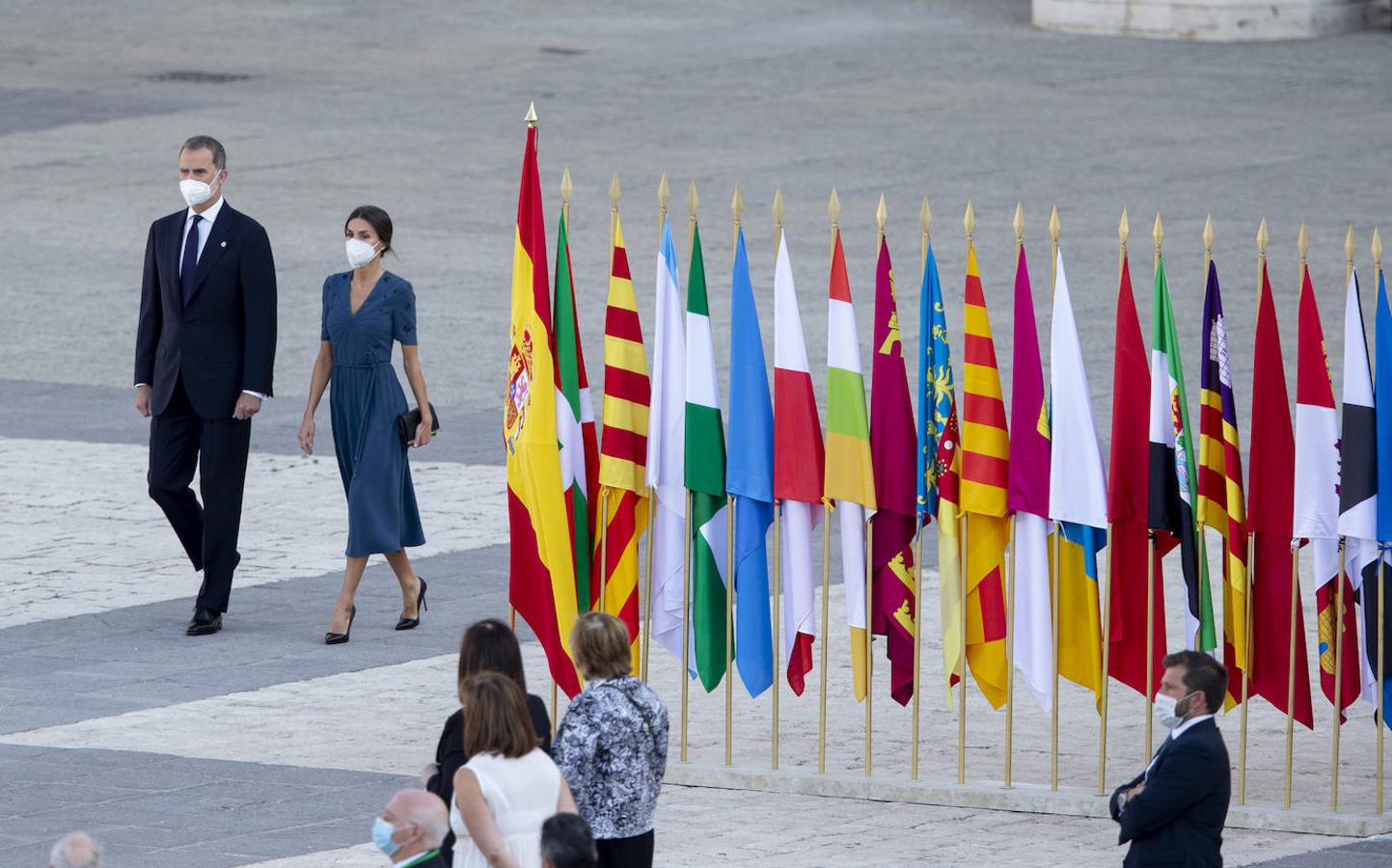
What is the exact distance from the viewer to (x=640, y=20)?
1485 inches

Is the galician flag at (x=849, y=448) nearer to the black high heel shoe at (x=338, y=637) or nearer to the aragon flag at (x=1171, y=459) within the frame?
the aragon flag at (x=1171, y=459)

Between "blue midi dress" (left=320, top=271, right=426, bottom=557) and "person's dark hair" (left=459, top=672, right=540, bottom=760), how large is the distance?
4901 millimetres

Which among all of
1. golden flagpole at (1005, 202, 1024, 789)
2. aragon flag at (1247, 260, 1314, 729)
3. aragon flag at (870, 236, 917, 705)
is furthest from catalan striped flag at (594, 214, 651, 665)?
aragon flag at (1247, 260, 1314, 729)

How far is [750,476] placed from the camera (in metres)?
9.91

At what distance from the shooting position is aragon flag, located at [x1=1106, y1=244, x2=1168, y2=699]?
375 inches

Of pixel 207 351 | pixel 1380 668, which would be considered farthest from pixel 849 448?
pixel 207 351

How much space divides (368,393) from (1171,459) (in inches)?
151

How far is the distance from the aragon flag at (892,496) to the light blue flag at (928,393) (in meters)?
0.05

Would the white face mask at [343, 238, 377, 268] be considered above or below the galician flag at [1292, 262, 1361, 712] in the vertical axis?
above

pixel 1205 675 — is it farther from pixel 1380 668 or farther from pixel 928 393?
pixel 928 393

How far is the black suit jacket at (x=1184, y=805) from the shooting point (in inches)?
295

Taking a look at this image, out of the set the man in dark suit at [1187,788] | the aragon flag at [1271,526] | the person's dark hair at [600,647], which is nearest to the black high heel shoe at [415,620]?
the aragon flag at [1271,526]

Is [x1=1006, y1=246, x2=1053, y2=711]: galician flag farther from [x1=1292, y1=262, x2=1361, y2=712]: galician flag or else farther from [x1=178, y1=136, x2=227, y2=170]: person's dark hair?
[x1=178, y1=136, x2=227, y2=170]: person's dark hair

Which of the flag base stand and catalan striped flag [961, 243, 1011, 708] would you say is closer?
the flag base stand
